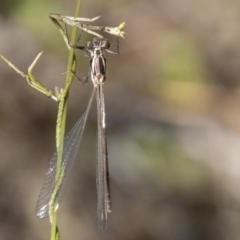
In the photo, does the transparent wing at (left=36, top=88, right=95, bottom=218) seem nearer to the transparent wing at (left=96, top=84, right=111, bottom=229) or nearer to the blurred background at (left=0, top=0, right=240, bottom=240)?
the transparent wing at (left=96, top=84, right=111, bottom=229)

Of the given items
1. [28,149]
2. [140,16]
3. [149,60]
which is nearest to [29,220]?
[28,149]

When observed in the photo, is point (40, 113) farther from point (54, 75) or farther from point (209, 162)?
point (209, 162)

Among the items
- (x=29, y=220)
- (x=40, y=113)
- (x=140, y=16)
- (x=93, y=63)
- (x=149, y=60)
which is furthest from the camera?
(x=140, y=16)

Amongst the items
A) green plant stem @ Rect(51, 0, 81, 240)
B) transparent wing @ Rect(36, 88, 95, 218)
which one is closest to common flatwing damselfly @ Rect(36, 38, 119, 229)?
transparent wing @ Rect(36, 88, 95, 218)

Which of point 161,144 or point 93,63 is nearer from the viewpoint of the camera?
point 93,63

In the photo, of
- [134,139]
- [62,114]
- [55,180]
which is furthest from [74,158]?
[134,139]

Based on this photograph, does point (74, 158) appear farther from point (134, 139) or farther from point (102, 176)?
point (134, 139)

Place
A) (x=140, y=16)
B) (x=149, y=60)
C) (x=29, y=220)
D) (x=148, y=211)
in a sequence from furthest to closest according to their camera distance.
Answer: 1. (x=140, y=16)
2. (x=149, y=60)
3. (x=148, y=211)
4. (x=29, y=220)
